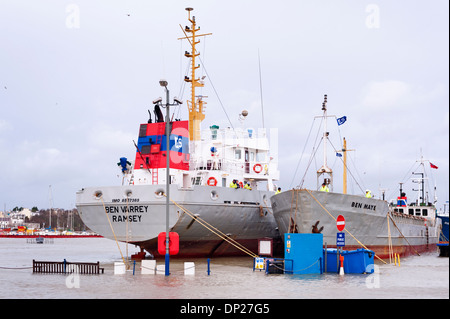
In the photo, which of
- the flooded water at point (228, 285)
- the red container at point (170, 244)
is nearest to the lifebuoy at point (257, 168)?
the flooded water at point (228, 285)

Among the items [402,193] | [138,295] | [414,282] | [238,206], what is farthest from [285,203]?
[402,193]

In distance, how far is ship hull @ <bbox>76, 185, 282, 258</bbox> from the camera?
31.4m

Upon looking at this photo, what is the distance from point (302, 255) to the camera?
85.0 feet

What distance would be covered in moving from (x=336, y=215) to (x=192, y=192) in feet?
25.8

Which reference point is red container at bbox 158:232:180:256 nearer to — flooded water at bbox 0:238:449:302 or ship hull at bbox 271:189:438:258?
flooded water at bbox 0:238:449:302

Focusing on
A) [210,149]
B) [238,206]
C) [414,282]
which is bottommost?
[414,282]

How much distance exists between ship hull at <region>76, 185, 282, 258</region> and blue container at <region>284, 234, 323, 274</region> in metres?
7.51

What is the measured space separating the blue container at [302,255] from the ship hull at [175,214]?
7.51m

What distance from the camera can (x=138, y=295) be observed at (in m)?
18.6

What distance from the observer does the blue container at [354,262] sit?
2589 cm

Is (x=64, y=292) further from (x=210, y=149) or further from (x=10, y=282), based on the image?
(x=210, y=149)

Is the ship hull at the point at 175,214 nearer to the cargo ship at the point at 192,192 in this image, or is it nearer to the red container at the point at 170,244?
the cargo ship at the point at 192,192

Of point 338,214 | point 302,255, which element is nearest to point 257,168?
point 338,214
